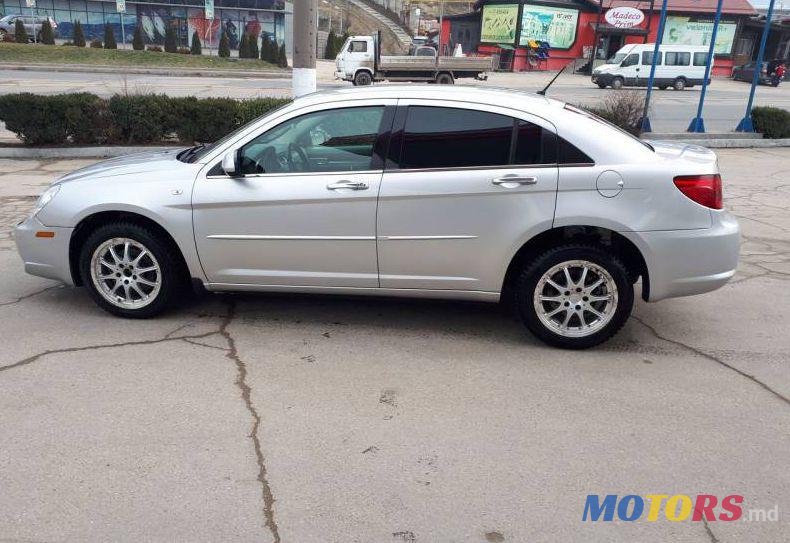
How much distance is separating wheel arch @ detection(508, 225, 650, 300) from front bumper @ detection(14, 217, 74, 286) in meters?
3.13

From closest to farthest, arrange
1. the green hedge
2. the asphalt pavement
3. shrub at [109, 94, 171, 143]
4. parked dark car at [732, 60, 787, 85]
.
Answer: the green hedge, shrub at [109, 94, 171, 143], the asphalt pavement, parked dark car at [732, 60, 787, 85]

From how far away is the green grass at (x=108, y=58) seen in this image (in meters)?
30.6

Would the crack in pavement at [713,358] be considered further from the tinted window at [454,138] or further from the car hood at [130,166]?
the car hood at [130,166]

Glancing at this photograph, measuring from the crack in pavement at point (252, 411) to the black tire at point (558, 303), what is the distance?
186 cm

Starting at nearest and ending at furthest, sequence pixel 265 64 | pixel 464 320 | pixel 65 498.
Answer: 1. pixel 65 498
2. pixel 464 320
3. pixel 265 64

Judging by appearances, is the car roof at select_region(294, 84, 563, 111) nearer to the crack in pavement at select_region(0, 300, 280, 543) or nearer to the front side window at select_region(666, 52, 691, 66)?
the crack in pavement at select_region(0, 300, 280, 543)

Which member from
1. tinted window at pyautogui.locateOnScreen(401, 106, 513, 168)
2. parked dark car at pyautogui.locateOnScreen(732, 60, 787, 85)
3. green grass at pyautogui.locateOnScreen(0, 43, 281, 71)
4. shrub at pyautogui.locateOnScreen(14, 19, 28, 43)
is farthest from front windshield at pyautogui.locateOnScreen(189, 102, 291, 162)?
parked dark car at pyautogui.locateOnScreen(732, 60, 787, 85)

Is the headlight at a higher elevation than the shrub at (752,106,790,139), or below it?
below

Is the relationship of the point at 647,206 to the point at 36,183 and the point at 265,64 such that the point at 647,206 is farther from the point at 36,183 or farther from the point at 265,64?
the point at 265,64

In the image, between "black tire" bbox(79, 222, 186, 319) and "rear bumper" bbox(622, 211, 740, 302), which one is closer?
"rear bumper" bbox(622, 211, 740, 302)

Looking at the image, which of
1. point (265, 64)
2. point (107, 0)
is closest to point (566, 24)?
point (265, 64)

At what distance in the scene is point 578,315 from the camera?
442 cm

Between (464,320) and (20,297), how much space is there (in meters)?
3.48

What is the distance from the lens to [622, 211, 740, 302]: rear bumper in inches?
167
